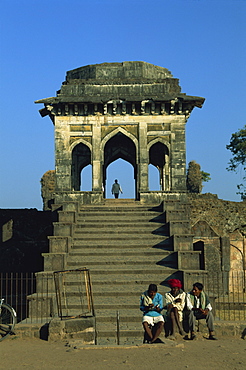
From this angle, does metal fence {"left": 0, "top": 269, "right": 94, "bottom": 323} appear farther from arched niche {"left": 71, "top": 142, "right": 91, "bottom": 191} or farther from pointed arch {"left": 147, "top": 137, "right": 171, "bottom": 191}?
arched niche {"left": 71, "top": 142, "right": 91, "bottom": 191}

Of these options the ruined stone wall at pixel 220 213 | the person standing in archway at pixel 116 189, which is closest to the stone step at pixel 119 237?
the ruined stone wall at pixel 220 213

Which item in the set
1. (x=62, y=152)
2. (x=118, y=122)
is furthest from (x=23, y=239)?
(x=118, y=122)

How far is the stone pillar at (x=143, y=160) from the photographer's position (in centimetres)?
2038

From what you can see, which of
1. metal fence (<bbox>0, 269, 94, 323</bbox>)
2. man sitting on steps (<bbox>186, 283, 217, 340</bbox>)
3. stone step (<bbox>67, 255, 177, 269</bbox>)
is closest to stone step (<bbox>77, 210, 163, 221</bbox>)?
stone step (<bbox>67, 255, 177, 269</bbox>)

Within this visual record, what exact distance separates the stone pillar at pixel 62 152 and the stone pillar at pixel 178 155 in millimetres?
4303

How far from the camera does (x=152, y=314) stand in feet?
30.7

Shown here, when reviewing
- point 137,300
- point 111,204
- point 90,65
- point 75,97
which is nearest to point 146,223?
point 111,204

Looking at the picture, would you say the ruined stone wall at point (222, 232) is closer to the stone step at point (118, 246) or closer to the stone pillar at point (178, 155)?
the stone pillar at point (178, 155)

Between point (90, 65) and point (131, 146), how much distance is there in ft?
16.9

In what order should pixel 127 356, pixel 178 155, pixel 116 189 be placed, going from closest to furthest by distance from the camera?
pixel 127 356
pixel 178 155
pixel 116 189

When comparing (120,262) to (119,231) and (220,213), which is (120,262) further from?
(220,213)

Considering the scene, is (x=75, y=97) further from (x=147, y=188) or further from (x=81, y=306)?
(x=81, y=306)

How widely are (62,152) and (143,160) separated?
3388 millimetres

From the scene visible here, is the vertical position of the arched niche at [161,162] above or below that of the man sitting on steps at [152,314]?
above
